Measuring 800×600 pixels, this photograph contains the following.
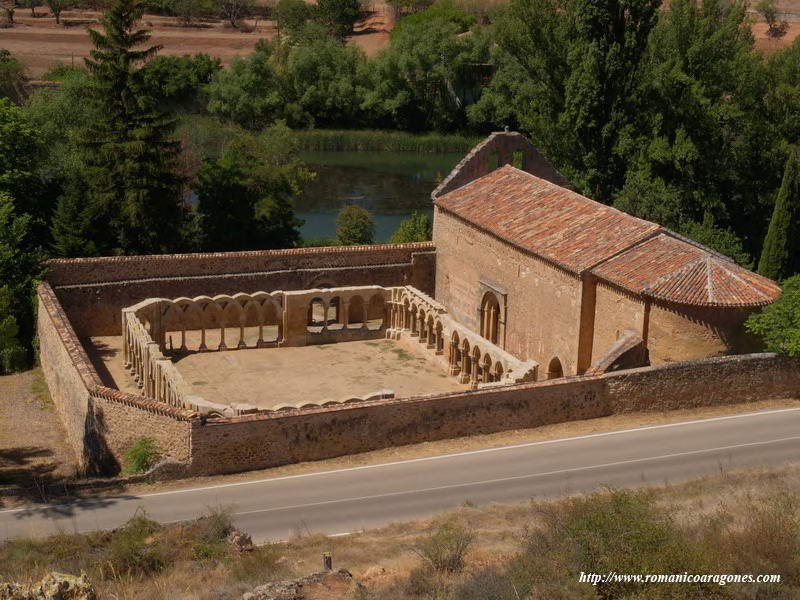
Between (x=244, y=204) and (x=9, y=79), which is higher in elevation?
(x=9, y=79)

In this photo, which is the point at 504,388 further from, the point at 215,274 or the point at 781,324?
the point at 215,274

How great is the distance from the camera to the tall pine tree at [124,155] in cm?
4222

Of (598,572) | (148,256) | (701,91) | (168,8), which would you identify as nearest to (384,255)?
(148,256)

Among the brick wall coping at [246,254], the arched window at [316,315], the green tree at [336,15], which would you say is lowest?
the arched window at [316,315]

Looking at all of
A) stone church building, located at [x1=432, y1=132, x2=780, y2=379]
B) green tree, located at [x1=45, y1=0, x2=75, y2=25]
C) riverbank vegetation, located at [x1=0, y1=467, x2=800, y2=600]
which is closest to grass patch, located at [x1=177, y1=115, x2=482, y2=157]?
green tree, located at [x1=45, y1=0, x2=75, y2=25]

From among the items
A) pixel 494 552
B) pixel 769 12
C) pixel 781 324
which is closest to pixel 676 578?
pixel 494 552

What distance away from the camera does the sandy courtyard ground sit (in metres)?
34.3

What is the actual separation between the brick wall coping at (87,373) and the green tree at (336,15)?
73.7m

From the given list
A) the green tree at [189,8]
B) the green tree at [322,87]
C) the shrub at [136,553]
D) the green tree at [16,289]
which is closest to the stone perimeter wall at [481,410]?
the shrub at [136,553]

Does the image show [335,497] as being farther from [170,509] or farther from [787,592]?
[787,592]

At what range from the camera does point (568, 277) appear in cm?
3316

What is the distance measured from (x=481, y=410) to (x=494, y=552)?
358 inches

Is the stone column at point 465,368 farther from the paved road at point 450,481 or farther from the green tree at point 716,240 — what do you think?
the green tree at point 716,240

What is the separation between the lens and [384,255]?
41.9m
